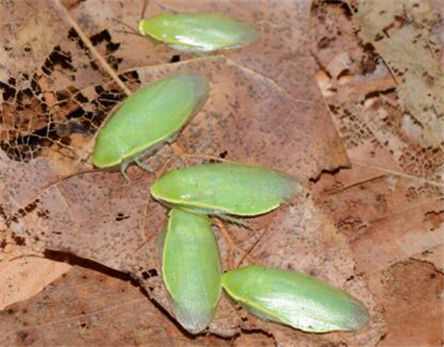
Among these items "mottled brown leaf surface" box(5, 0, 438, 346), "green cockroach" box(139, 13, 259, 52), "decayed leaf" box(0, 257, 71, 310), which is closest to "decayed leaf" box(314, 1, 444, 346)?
"mottled brown leaf surface" box(5, 0, 438, 346)

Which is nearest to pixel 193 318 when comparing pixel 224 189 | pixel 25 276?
pixel 224 189

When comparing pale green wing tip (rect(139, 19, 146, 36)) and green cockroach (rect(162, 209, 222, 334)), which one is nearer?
green cockroach (rect(162, 209, 222, 334))

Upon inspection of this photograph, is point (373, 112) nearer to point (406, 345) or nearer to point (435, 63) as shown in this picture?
point (435, 63)

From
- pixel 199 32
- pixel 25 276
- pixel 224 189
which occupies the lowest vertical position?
pixel 25 276

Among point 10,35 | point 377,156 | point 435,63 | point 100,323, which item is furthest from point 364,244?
point 10,35

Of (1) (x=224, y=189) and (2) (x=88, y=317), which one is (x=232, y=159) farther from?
(2) (x=88, y=317)

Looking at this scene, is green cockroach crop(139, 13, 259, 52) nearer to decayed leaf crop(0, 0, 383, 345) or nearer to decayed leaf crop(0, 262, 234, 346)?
decayed leaf crop(0, 0, 383, 345)

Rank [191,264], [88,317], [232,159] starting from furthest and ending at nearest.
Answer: [88,317]
[232,159]
[191,264]
